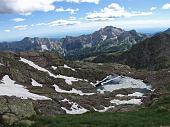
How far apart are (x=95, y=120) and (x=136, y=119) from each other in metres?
4.02

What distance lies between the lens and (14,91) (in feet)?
273

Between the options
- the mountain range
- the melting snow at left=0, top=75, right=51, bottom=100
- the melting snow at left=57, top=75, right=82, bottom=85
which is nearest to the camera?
the mountain range

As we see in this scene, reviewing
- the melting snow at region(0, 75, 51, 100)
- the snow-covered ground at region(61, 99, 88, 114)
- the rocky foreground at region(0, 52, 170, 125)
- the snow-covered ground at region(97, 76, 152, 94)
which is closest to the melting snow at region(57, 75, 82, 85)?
the rocky foreground at region(0, 52, 170, 125)

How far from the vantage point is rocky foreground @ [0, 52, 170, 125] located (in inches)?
3038

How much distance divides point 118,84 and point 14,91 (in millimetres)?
48338

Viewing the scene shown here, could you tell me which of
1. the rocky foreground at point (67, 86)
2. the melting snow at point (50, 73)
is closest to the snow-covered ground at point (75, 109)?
the rocky foreground at point (67, 86)

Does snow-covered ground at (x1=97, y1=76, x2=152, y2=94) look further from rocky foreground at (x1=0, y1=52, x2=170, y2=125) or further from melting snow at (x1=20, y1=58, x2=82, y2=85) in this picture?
melting snow at (x1=20, y1=58, x2=82, y2=85)

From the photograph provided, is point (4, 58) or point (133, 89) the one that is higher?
point (4, 58)

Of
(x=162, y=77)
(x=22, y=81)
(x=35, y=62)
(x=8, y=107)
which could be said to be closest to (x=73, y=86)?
(x=22, y=81)

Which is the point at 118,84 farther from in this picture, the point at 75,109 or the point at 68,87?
the point at 75,109

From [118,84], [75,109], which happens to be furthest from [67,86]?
[75,109]

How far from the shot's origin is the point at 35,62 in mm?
130875

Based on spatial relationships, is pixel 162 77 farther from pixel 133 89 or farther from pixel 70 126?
pixel 70 126

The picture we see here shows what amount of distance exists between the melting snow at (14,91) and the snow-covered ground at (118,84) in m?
29.0
